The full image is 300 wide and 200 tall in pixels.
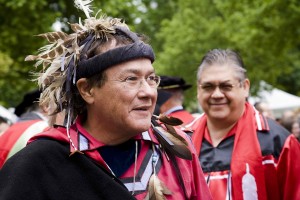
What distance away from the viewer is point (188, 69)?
28234 mm

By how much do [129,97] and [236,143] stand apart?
73.7 inches

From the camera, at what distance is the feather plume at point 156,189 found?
9.98 feet

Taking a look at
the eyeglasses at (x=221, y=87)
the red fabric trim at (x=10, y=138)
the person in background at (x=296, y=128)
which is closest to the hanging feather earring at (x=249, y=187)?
the eyeglasses at (x=221, y=87)

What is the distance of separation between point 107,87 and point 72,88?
23 cm

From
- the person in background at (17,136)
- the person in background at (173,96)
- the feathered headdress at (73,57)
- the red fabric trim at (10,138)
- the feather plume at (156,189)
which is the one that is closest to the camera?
the feather plume at (156,189)

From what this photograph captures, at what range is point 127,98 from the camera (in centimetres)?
312

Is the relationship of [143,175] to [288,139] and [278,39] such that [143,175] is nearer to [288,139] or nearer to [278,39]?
[288,139]

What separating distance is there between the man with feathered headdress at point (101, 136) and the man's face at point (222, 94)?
151 cm

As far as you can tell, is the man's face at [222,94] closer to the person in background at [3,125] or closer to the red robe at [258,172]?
the red robe at [258,172]

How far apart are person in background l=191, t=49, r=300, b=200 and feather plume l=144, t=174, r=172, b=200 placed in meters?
1.59

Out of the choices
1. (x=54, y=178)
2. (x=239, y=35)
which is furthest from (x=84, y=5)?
(x=239, y=35)

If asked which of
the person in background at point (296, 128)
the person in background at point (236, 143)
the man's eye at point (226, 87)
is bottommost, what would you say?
the person in background at point (296, 128)

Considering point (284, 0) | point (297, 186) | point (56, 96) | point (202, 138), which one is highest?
point (284, 0)

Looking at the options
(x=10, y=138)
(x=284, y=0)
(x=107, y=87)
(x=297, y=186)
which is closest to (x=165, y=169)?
(x=107, y=87)
